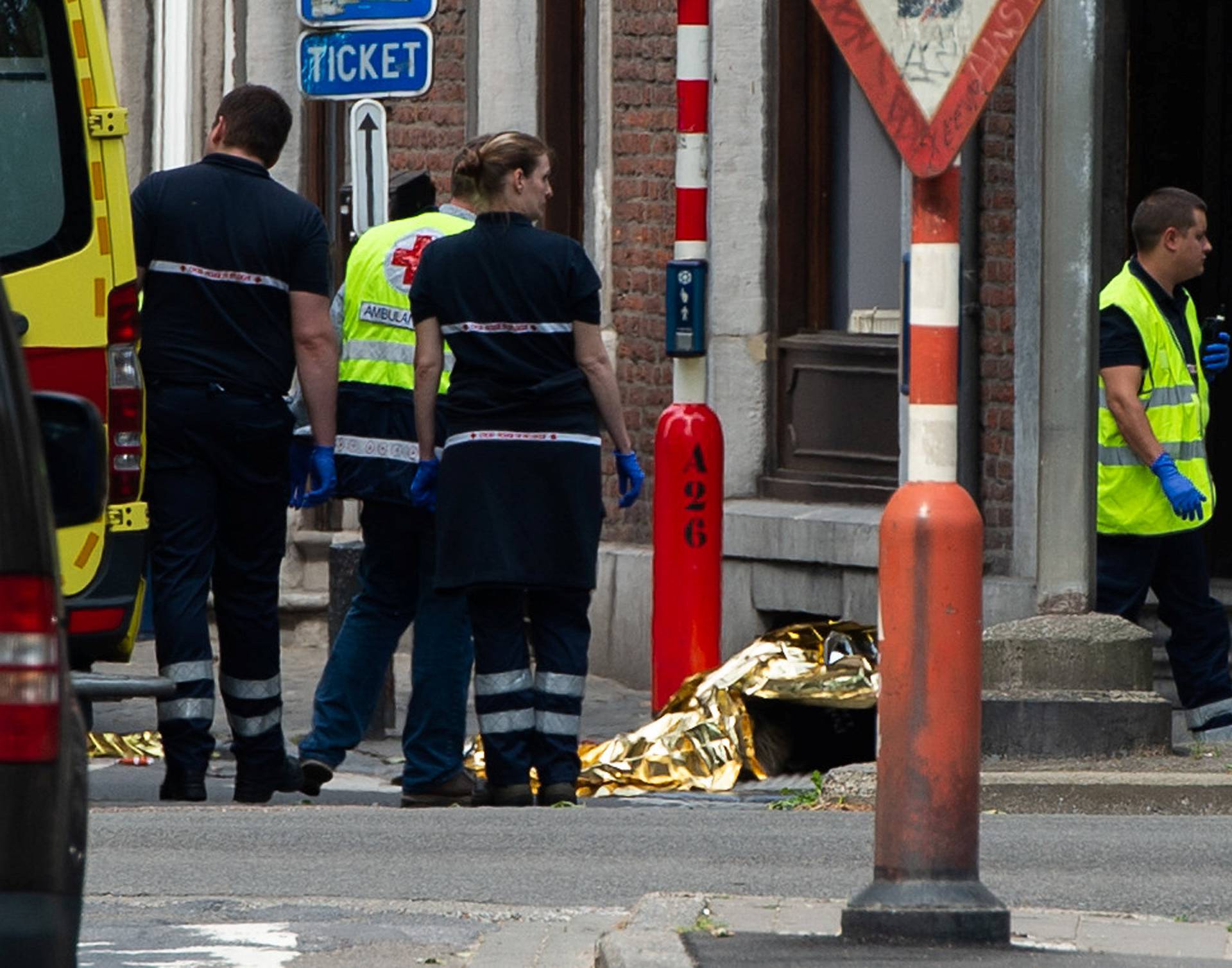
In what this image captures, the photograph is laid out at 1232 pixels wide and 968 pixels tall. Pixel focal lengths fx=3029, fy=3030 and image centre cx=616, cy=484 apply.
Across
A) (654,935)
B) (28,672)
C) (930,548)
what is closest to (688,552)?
(654,935)

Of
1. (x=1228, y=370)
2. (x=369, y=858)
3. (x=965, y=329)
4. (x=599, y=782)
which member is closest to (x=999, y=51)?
(x=369, y=858)

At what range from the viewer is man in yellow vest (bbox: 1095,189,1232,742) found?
9625 millimetres

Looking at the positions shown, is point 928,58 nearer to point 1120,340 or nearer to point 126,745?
point 1120,340

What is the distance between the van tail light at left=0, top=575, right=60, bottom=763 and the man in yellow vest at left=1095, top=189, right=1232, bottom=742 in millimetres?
6053

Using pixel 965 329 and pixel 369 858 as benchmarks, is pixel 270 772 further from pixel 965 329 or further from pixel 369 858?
pixel 965 329

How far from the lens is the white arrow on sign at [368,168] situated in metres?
10.4

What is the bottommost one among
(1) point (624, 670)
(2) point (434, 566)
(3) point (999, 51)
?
(1) point (624, 670)

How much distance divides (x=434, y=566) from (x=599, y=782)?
1.04 meters

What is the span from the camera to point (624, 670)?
1283cm

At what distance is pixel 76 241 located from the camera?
328 inches

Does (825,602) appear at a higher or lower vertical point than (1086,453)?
lower

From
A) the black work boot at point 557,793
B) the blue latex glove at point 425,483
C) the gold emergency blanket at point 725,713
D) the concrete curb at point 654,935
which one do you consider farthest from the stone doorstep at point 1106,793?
the concrete curb at point 654,935

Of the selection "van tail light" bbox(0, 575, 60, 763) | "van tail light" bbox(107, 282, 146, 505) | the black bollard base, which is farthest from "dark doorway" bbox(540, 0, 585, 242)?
"van tail light" bbox(0, 575, 60, 763)

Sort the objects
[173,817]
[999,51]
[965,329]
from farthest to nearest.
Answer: [965,329] → [173,817] → [999,51]
